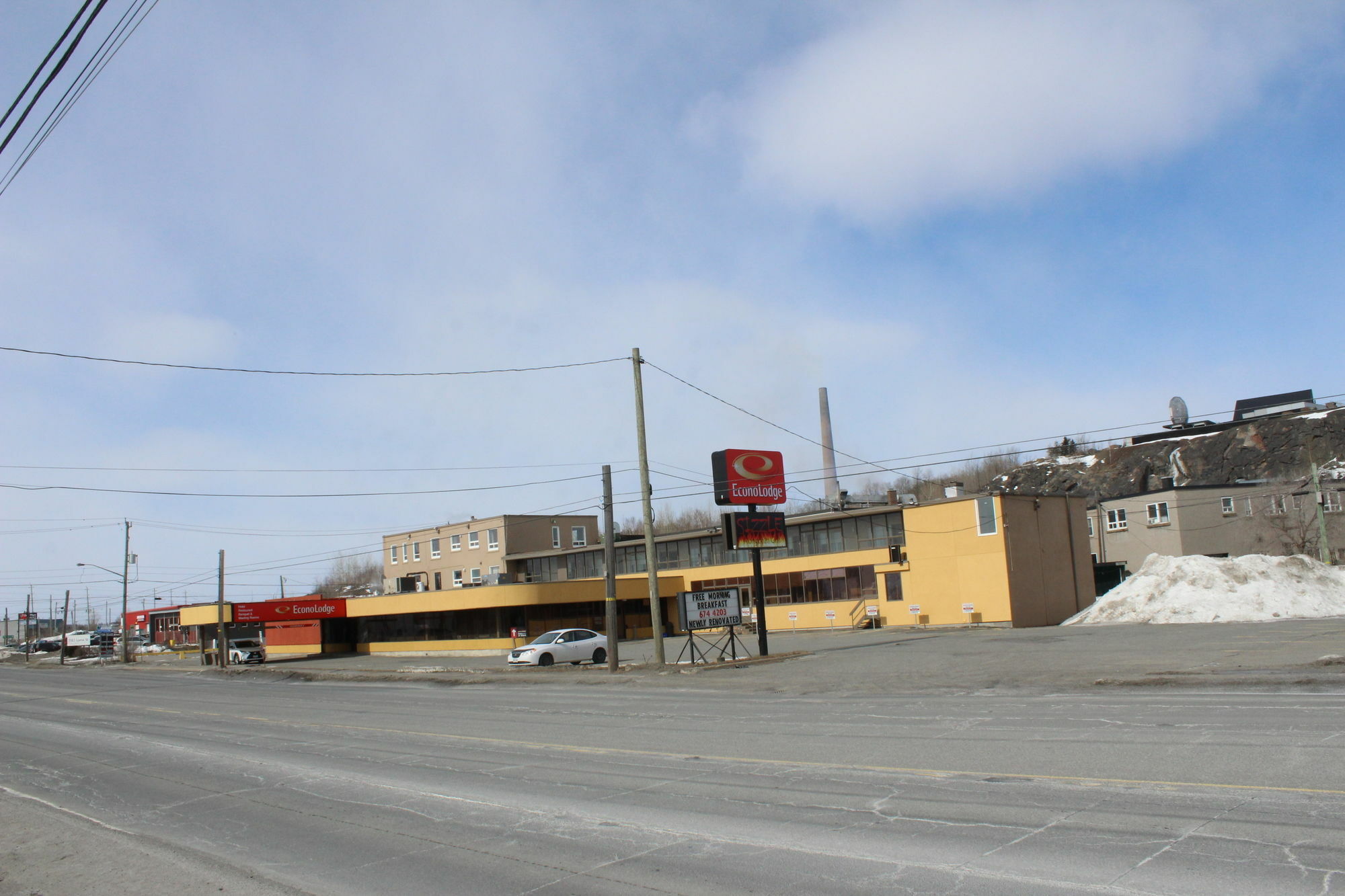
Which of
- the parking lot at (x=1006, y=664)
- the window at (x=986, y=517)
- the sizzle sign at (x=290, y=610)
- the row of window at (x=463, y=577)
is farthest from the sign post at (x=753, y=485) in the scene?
the row of window at (x=463, y=577)

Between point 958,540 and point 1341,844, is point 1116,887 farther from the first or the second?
point 958,540

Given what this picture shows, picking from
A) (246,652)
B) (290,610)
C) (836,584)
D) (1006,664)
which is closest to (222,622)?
(290,610)

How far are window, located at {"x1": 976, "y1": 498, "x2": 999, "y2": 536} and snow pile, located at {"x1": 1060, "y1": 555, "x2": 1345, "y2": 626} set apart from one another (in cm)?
534

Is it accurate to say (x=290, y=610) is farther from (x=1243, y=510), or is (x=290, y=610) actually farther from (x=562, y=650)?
(x=1243, y=510)

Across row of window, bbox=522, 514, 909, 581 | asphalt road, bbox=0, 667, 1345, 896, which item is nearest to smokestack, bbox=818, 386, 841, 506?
row of window, bbox=522, 514, 909, 581

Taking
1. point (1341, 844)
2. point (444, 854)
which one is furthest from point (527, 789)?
point (1341, 844)

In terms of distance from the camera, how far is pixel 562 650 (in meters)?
37.8

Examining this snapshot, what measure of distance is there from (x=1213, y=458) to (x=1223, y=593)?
264 ft

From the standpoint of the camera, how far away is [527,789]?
10.7 metres

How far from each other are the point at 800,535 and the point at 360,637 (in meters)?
32.1

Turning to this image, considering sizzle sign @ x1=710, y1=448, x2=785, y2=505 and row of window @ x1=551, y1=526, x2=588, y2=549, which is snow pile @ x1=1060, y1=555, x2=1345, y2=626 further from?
row of window @ x1=551, y1=526, x2=588, y2=549

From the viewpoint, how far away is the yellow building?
44406mm

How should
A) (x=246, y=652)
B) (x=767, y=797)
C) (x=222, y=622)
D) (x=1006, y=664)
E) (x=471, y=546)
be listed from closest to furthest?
(x=767, y=797)
(x=1006, y=664)
(x=222, y=622)
(x=246, y=652)
(x=471, y=546)

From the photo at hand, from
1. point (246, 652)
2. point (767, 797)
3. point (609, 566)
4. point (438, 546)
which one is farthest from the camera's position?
point (438, 546)
